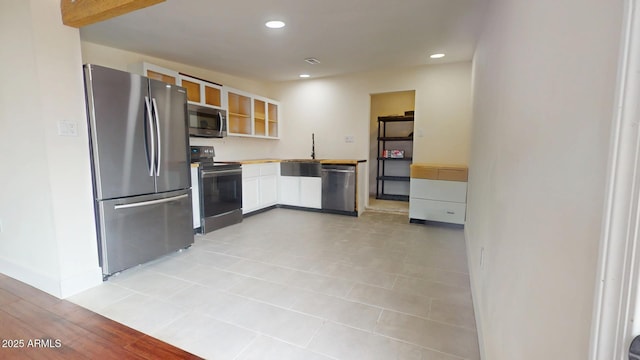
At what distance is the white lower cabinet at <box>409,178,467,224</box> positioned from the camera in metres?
3.79

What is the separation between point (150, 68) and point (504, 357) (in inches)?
161

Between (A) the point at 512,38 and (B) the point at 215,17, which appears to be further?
(B) the point at 215,17

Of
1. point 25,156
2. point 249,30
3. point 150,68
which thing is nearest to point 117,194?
point 25,156

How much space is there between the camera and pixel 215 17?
8.49 feet

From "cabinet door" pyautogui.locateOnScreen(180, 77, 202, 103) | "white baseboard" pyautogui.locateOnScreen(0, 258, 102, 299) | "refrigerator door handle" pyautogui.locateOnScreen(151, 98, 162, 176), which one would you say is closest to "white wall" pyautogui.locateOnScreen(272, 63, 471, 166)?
"cabinet door" pyautogui.locateOnScreen(180, 77, 202, 103)

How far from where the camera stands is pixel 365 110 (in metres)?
4.96

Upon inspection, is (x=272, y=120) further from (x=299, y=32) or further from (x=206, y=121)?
(x=299, y=32)

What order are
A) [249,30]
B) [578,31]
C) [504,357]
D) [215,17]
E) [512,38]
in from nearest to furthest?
[578,31], [504,357], [512,38], [215,17], [249,30]

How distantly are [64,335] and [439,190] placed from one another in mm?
3962

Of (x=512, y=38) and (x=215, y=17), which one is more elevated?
(x=215, y=17)

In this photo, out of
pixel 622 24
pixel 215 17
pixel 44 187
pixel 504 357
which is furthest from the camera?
pixel 215 17

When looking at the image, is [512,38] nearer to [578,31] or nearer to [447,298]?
[578,31]

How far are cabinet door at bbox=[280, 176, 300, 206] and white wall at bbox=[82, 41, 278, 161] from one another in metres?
0.82

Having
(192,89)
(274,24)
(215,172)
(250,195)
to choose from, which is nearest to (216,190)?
(215,172)
